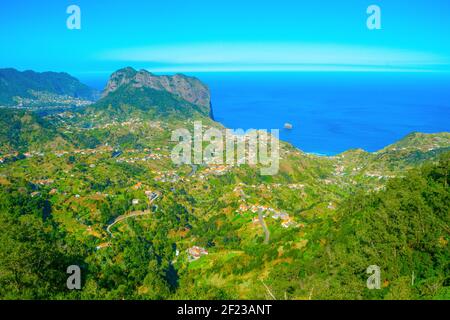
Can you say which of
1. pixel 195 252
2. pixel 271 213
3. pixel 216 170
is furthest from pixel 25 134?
pixel 271 213

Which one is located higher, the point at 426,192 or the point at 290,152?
the point at 290,152

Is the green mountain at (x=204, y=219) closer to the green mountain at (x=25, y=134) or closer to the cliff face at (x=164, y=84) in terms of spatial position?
the green mountain at (x=25, y=134)

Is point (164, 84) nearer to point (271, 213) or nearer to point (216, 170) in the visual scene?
point (216, 170)

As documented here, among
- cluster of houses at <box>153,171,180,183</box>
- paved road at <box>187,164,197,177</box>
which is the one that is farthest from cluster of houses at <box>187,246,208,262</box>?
paved road at <box>187,164,197,177</box>

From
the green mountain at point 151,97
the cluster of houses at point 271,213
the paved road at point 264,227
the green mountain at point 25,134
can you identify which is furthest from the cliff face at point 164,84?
the paved road at point 264,227

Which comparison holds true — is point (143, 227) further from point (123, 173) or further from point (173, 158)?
Answer: point (173, 158)

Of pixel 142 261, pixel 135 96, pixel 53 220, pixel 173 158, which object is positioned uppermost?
pixel 135 96
